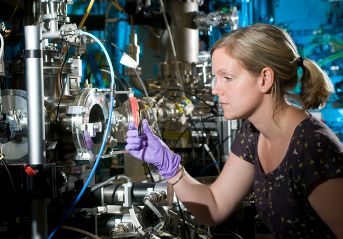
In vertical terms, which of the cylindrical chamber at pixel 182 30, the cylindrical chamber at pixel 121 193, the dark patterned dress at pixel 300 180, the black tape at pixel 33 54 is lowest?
the cylindrical chamber at pixel 121 193

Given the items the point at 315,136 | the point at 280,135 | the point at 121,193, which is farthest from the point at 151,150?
the point at 315,136

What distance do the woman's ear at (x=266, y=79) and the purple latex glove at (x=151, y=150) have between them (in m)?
0.39

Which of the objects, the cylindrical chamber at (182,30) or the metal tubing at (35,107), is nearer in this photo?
the metal tubing at (35,107)

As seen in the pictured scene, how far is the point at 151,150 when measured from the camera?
1708 mm

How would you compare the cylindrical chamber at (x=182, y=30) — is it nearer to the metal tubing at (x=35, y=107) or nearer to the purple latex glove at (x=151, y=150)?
the purple latex glove at (x=151, y=150)

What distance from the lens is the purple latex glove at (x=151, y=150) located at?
1.70 meters

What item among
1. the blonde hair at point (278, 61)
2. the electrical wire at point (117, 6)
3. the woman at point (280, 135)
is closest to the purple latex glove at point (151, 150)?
the woman at point (280, 135)

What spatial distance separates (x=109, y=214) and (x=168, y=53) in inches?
76.3

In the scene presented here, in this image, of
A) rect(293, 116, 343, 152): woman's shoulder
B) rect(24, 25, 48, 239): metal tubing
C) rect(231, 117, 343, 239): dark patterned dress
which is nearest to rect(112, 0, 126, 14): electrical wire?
rect(24, 25, 48, 239): metal tubing

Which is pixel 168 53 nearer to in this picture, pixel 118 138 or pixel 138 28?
pixel 138 28

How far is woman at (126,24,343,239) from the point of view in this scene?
142 centimetres

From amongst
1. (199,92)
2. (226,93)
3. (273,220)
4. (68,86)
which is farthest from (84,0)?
(273,220)

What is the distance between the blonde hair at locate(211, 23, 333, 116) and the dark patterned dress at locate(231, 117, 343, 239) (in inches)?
4.6

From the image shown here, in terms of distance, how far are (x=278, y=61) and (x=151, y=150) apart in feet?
1.69
